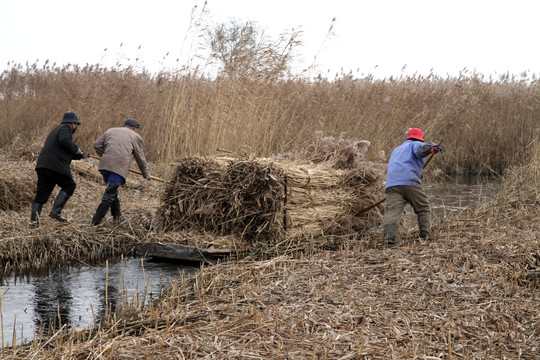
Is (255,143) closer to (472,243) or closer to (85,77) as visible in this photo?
(472,243)

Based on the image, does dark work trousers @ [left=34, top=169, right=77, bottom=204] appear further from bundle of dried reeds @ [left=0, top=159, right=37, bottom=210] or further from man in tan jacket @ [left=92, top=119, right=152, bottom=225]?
bundle of dried reeds @ [left=0, top=159, right=37, bottom=210]

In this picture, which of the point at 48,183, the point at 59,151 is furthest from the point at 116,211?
the point at 59,151

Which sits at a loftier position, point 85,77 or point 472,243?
point 85,77

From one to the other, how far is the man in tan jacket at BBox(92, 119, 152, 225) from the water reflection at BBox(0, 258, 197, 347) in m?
1.05

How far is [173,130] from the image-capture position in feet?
33.7

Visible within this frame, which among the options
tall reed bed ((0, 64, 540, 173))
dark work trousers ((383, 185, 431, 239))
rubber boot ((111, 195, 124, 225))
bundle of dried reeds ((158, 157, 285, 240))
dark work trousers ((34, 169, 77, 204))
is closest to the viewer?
bundle of dried reeds ((158, 157, 285, 240))

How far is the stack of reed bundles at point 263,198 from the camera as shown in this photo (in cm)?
688

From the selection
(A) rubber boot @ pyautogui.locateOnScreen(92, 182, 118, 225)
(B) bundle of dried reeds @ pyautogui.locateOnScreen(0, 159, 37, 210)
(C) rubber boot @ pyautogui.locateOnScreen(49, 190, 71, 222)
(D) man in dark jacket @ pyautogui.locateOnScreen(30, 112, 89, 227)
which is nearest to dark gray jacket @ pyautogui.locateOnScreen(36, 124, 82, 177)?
(D) man in dark jacket @ pyautogui.locateOnScreen(30, 112, 89, 227)

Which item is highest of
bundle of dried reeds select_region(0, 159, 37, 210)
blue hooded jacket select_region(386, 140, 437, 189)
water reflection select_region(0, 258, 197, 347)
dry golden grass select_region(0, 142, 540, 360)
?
blue hooded jacket select_region(386, 140, 437, 189)

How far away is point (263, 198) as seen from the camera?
6.85m

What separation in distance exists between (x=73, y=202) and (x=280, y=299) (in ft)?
20.2

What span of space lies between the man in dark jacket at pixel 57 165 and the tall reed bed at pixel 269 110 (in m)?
2.19

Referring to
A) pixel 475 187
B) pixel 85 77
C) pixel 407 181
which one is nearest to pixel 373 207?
pixel 407 181

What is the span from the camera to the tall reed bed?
390 inches
